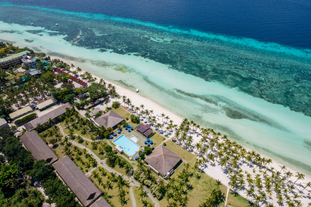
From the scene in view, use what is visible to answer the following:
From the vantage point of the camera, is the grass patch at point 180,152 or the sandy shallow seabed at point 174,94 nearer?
the grass patch at point 180,152

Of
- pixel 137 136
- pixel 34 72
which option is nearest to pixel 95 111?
pixel 137 136

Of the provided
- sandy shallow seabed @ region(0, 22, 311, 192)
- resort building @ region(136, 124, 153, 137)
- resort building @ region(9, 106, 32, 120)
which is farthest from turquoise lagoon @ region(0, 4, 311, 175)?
resort building @ region(9, 106, 32, 120)

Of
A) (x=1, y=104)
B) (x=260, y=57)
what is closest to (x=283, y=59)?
(x=260, y=57)

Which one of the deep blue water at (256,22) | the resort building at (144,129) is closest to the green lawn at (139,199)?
the resort building at (144,129)

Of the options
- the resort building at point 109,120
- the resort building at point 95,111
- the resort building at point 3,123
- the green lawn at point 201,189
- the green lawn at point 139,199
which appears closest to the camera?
the green lawn at point 139,199

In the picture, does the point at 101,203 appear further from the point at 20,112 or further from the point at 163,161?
the point at 20,112

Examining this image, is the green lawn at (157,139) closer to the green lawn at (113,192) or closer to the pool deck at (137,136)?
the pool deck at (137,136)
